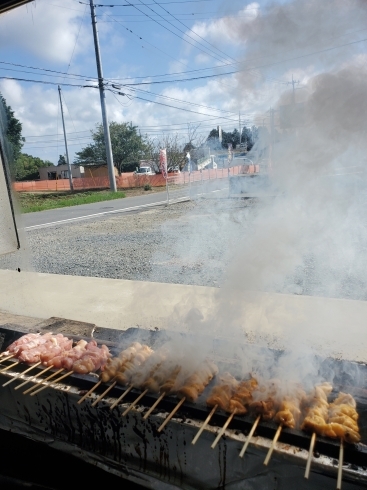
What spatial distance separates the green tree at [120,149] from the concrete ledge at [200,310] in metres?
40.9

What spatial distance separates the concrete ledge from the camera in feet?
11.0

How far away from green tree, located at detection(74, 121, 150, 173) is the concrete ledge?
134 ft

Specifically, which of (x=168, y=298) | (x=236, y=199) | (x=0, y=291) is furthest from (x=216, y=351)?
(x=0, y=291)

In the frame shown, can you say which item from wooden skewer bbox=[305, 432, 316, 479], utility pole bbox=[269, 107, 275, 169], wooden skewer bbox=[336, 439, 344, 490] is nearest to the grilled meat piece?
wooden skewer bbox=[305, 432, 316, 479]

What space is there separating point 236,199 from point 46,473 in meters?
3.28

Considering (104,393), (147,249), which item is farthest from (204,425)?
(147,249)

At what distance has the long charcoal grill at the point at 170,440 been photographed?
6.47ft

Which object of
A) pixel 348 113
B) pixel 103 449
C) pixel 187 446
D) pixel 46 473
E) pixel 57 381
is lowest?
pixel 46 473

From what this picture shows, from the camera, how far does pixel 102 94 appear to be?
22078mm

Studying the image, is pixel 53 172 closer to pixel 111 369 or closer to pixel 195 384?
pixel 111 369

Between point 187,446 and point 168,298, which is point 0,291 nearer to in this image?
point 168,298

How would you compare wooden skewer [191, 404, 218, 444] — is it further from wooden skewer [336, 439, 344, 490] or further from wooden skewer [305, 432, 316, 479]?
wooden skewer [336, 439, 344, 490]

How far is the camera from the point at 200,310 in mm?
4871

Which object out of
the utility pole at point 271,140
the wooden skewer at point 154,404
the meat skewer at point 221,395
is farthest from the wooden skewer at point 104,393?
the utility pole at point 271,140
